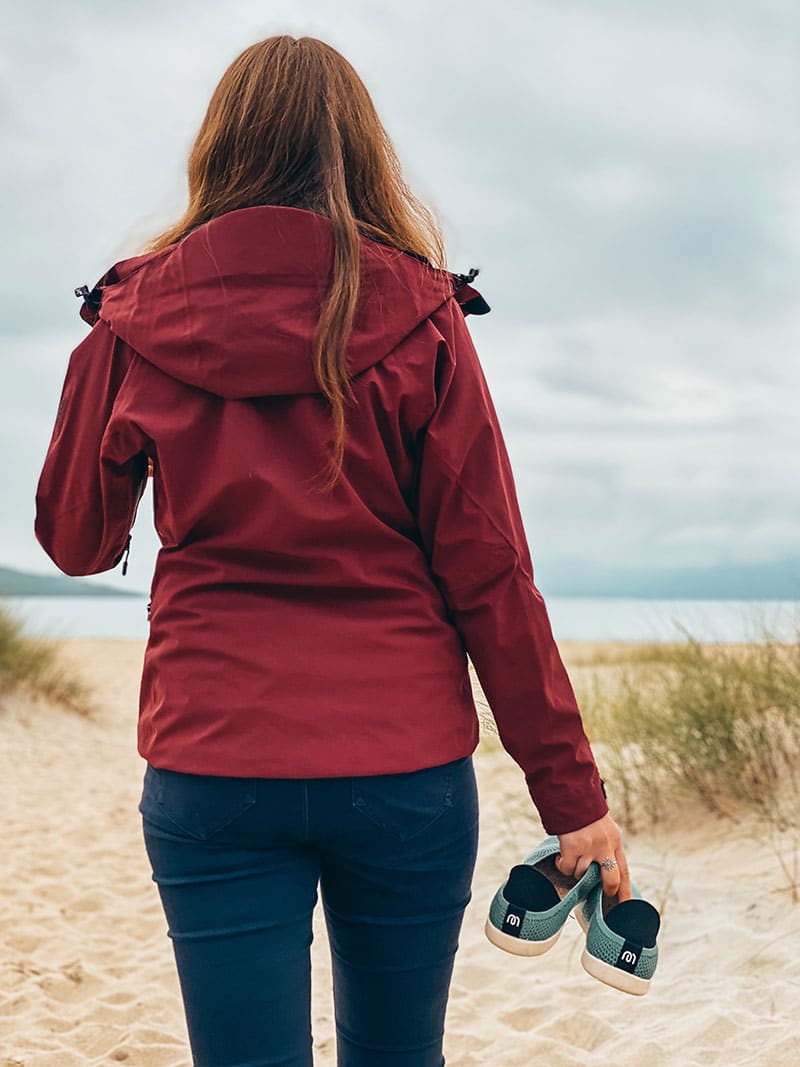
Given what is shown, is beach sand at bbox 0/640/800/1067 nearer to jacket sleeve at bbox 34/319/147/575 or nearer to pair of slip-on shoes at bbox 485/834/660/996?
pair of slip-on shoes at bbox 485/834/660/996

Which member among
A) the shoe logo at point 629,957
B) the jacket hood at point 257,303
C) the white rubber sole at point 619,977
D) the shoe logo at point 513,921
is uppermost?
the jacket hood at point 257,303

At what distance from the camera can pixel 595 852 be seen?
1441 millimetres

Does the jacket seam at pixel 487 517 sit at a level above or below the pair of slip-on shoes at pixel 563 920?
above

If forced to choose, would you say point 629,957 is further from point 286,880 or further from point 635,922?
point 286,880

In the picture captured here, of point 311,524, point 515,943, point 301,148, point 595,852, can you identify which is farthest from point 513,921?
point 301,148

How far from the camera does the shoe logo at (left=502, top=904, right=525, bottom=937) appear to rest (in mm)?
1448

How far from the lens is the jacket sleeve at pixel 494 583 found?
135 centimetres

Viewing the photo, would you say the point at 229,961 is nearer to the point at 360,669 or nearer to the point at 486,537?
the point at 360,669

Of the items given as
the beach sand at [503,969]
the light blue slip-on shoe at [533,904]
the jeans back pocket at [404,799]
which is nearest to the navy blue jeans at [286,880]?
the jeans back pocket at [404,799]

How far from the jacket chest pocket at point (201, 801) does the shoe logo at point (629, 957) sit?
0.56m

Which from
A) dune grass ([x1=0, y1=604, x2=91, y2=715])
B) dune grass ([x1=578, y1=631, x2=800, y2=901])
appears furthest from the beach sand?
dune grass ([x1=0, y1=604, x2=91, y2=715])

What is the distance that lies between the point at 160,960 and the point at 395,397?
3274 millimetres

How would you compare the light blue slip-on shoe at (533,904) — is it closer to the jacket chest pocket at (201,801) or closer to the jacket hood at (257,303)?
the jacket chest pocket at (201,801)

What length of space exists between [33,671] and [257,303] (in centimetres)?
937
